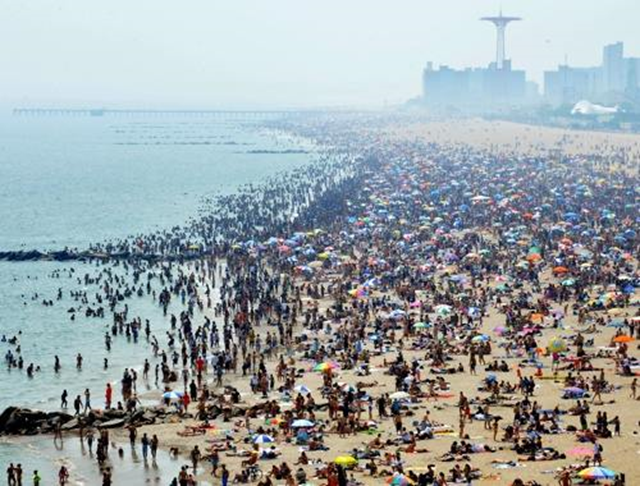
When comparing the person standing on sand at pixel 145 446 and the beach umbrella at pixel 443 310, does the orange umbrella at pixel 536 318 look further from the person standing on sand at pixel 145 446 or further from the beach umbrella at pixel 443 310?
the person standing on sand at pixel 145 446

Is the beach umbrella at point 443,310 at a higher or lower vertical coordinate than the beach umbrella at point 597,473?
lower

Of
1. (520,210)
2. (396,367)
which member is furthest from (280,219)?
(396,367)

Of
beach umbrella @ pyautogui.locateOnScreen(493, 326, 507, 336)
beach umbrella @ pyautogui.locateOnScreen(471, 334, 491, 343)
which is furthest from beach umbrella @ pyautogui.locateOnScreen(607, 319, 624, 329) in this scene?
beach umbrella @ pyautogui.locateOnScreen(471, 334, 491, 343)

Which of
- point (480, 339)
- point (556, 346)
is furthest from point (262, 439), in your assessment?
point (480, 339)

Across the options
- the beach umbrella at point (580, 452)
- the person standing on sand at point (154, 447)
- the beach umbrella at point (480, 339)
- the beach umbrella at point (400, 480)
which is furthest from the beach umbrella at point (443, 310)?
the beach umbrella at point (400, 480)

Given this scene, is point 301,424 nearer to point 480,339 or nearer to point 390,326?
point 480,339

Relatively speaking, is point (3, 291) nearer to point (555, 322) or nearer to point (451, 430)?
point (555, 322)

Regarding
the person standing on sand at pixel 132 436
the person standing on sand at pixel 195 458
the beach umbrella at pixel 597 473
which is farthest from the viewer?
the person standing on sand at pixel 132 436
